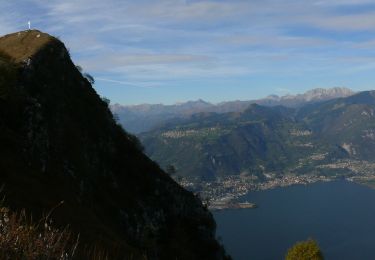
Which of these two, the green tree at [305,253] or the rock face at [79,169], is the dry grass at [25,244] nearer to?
the rock face at [79,169]

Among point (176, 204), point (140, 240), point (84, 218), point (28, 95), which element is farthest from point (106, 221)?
point (176, 204)

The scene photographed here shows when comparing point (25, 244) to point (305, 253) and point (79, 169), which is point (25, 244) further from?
point (305, 253)

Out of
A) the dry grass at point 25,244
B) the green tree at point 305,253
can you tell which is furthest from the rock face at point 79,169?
the dry grass at point 25,244

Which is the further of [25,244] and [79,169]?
[79,169]

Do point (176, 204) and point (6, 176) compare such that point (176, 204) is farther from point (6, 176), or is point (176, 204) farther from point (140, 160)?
point (6, 176)

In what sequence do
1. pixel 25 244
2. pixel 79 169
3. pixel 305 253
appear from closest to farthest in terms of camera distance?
pixel 25 244, pixel 79 169, pixel 305 253

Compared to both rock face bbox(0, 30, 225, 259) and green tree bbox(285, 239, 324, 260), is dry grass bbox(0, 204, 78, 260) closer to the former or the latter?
rock face bbox(0, 30, 225, 259)

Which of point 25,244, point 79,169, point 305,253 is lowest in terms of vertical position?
point 305,253

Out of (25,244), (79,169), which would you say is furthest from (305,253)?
(25,244)

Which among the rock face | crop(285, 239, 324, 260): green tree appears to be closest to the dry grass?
the rock face
